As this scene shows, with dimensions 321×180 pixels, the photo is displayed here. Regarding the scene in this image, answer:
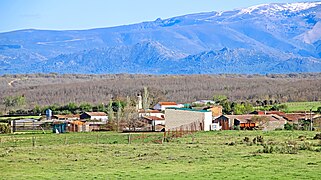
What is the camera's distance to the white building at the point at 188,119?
5862 centimetres

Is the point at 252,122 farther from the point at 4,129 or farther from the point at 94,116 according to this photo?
the point at 94,116

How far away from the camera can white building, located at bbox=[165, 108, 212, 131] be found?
58625 mm

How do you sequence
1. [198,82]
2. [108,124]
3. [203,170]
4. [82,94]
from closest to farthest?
[203,170] → [108,124] → [82,94] → [198,82]

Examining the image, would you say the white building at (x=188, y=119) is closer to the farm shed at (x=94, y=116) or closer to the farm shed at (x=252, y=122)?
the farm shed at (x=252, y=122)

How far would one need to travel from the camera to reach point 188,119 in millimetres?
59938

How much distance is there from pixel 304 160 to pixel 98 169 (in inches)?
311

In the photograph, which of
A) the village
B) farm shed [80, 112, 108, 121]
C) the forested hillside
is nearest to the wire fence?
the village

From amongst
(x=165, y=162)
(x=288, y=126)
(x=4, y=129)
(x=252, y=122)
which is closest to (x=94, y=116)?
(x=4, y=129)

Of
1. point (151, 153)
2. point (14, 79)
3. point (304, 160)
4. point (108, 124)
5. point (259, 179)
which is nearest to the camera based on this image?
point (259, 179)

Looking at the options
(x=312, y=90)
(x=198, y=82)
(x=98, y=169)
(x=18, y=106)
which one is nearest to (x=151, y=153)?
(x=98, y=169)

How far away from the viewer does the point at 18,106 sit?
4227 inches

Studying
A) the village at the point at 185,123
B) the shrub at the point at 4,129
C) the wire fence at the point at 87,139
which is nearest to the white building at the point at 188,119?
the village at the point at 185,123

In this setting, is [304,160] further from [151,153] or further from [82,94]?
[82,94]

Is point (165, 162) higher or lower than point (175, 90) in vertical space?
lower
